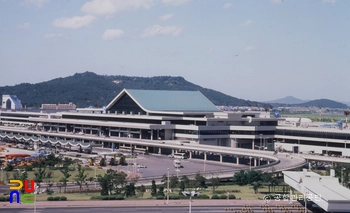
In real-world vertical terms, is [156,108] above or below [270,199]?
above

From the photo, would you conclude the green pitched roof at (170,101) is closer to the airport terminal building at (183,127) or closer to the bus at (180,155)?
the airport terminal building at (183,127)

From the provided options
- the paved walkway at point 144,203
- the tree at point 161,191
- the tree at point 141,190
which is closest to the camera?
the paved walkway at point 144,203

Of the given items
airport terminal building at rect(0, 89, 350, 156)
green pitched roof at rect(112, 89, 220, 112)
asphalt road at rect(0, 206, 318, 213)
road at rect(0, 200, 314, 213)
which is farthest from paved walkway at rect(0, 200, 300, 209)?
green pitched roof at rect(112, 89, 220, 112)

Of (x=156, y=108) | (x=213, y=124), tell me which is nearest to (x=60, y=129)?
(x=156, y=108)

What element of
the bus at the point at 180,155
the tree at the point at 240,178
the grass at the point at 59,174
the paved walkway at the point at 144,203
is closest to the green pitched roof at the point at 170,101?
the bus at the point at 180,155

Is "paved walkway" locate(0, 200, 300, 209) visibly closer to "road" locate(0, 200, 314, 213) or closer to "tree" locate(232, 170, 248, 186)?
"road" locate(0, 200, 314, 213)

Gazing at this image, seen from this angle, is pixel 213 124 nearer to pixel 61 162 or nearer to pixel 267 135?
pixel 267 135

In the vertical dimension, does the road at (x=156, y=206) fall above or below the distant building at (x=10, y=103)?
below

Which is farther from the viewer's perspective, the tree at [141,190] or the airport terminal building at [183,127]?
the airport terminal building at [183,127]
